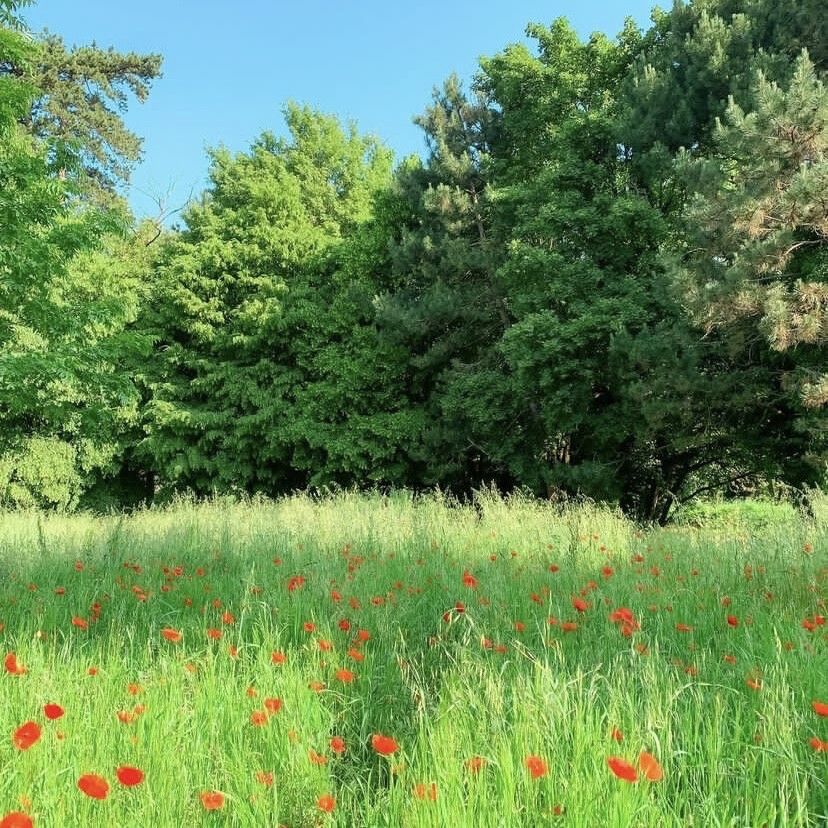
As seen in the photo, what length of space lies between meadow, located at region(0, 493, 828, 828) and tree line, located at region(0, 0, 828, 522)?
5788mm

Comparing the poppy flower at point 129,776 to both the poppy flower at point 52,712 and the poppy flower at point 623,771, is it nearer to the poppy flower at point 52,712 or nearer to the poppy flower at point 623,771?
the poppy flower at point 52,712

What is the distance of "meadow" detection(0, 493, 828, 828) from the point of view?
4.83ft

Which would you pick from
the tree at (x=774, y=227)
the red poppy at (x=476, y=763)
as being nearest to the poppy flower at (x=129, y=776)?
the red poppy at (x=476, y=763)

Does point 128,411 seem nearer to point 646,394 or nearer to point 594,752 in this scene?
point 646,394

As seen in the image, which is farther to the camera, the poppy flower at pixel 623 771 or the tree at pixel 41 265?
the tree at pixel 41 265

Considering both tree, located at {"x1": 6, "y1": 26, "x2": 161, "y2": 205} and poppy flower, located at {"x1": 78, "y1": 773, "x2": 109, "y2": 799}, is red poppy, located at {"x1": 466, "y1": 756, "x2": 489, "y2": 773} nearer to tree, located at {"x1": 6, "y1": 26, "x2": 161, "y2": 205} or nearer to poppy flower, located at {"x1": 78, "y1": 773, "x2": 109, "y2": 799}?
poppy flower, located at {"x1": 78, "y1": 773, "x2": 109, "y2": 799}

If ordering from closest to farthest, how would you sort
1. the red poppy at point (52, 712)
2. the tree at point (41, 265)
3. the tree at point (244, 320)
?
1. the red poppy at point (52, 712)
2. the tree at point (41, 265)
3. the tree at point (244, 320)

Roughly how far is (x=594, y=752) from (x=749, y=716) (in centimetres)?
71

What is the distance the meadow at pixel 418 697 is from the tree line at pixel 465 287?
228 inches

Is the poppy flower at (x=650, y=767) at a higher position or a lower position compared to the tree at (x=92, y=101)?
lower

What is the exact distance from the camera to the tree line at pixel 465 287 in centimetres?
895

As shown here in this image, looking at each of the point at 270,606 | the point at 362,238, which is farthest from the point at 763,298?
the point at 362,238

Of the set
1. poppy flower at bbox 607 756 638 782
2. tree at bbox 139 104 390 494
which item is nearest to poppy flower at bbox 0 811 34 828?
poppy flower at bbox 607 756 638 782

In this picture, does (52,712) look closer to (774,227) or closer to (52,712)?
(52,712)
